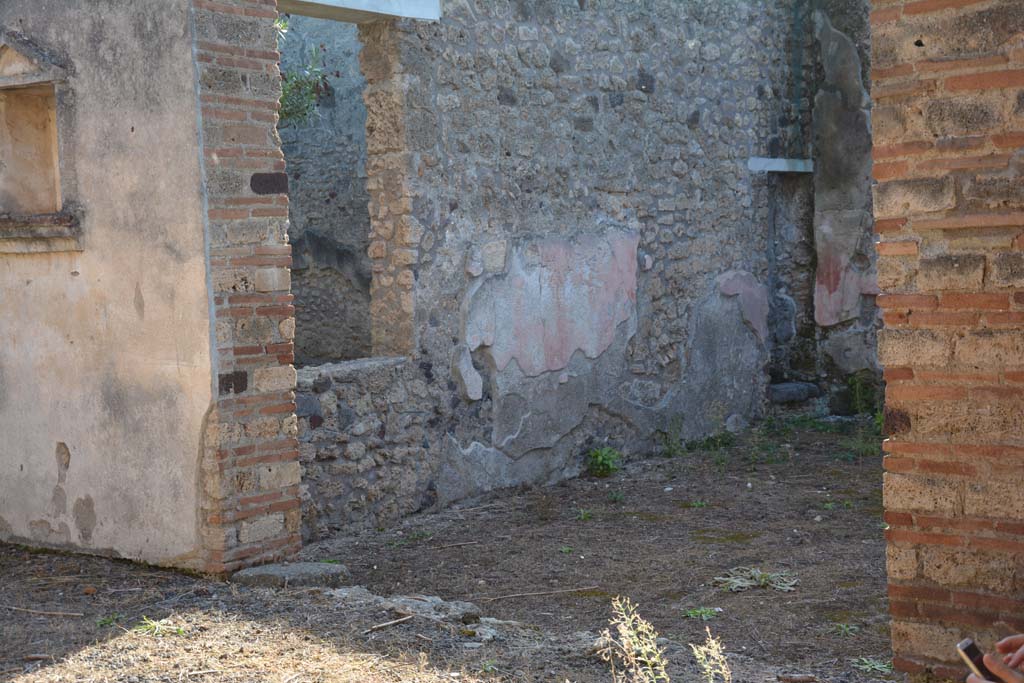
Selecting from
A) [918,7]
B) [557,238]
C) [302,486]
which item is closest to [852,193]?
[557,238]

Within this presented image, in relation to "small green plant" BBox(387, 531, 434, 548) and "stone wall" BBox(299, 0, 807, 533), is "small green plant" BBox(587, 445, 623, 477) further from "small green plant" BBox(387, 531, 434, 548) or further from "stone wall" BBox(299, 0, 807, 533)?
"small green plant" BBox(387, 531, 434, 548)

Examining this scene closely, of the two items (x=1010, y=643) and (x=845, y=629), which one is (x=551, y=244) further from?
(x=1010, y=643)

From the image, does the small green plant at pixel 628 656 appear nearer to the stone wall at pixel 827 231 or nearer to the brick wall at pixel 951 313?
the brick wall at pixel 951 313

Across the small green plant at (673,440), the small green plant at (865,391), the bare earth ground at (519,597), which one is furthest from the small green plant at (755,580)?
the small green plant at (865,391)

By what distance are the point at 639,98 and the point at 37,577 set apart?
16.0ft

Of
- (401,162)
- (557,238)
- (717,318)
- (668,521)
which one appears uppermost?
(401,162)

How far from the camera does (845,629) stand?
14.9ft

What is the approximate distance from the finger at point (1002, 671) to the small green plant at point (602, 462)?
17.5 ft

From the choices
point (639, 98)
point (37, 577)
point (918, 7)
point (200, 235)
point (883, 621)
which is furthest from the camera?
point (639, 98)

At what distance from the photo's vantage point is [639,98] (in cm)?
811

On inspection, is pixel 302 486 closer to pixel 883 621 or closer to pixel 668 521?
pixel 668 521

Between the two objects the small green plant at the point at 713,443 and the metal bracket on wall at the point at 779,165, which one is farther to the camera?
the metal bracket on wall at the point at 779,165

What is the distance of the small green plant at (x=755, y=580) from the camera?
524 centimetres

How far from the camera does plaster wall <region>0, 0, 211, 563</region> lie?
5230 mm
